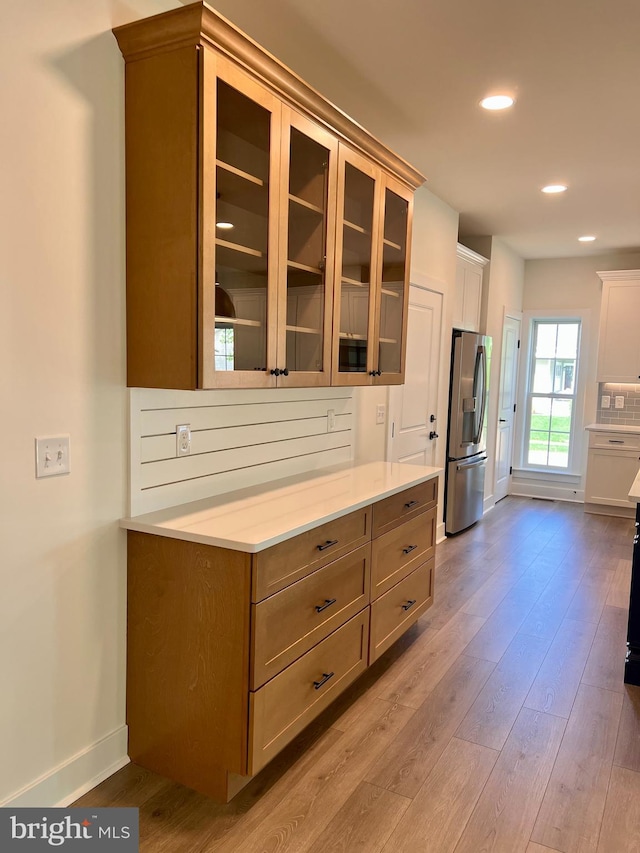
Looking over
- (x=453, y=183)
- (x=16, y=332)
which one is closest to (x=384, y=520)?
(x=16, y=332)

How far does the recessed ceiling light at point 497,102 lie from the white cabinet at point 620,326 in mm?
3832

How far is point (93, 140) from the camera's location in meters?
1.94

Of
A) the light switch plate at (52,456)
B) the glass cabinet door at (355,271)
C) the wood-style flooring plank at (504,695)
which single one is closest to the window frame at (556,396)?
the wood-style flooring plank at (504,695)

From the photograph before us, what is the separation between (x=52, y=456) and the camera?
187cm

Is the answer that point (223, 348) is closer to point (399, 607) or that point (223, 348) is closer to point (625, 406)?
point (399, 607)

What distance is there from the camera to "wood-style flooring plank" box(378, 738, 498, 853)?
1.90m

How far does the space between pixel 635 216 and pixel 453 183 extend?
1.82 meters

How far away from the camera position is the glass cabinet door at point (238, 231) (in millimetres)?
1956

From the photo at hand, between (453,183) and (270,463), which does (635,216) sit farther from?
(270,463)

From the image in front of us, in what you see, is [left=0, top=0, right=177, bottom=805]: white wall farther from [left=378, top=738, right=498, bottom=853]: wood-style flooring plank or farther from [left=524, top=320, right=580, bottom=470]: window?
[left=524, top=320, right=580, bottom=470]: window

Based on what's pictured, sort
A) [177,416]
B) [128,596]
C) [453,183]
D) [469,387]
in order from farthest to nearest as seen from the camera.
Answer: [469,387] < [453,183] < [177,416] < [128,596]

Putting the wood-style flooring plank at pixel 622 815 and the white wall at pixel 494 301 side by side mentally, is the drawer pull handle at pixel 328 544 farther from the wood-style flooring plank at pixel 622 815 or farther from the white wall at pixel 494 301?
the white wall at pixel 494 301

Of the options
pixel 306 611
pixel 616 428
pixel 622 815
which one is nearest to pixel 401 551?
pixel 306 611

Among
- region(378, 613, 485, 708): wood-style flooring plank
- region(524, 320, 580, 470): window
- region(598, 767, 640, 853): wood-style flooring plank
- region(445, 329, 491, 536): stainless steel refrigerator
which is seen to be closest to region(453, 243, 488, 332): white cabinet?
region(445, 329, 491, 536): stainless steel refrigerator
